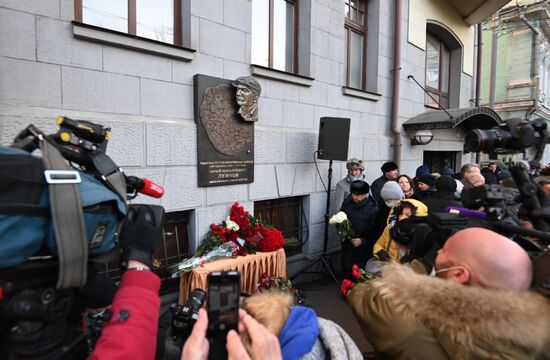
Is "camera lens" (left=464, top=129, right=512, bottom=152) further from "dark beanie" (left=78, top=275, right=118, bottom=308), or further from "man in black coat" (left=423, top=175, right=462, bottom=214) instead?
"man in black coat" (left=423, top=175, right=462, bottom=214)

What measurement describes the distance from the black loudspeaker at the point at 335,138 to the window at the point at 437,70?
4074mm

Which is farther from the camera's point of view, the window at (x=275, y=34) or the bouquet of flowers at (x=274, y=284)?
the window at (x=275, y=34)

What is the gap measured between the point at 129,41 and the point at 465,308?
3247 mm

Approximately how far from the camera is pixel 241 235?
3.70m

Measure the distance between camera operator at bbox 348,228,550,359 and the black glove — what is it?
0.88m

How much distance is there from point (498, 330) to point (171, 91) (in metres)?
3.23

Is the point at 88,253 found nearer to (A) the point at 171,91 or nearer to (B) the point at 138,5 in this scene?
(A) the point at 171,91

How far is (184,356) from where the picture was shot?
2.90 feet

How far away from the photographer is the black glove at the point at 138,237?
3.77 feet

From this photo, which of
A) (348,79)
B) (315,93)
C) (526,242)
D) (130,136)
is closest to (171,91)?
(130,136)

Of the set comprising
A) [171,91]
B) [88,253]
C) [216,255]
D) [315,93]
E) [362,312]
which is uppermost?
[315,93]

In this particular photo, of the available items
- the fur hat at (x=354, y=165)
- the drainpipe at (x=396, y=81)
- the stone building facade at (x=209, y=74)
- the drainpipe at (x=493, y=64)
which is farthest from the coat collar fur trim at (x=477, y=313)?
the drainpipe at (x=493, y=64)

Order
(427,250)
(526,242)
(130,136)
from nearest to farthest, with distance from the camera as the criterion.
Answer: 1. (526,242)
2. (427,250)
3. (130,136)

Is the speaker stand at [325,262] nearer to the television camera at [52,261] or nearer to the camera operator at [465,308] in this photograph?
the camera operator at [465,308]
